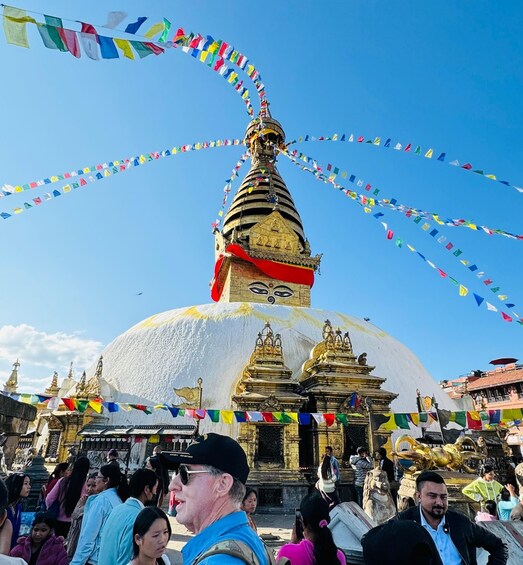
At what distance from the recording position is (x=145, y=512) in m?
2.37

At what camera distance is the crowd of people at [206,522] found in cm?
150

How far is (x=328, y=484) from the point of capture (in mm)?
5812

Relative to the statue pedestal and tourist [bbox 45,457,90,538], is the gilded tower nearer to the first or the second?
the statue pedestal

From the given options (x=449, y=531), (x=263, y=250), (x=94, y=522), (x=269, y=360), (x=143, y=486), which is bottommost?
(x=94, y=522)

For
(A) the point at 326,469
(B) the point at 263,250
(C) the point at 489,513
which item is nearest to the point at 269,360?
(A) the point at 326,469

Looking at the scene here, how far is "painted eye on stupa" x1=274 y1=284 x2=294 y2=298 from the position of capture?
24188 mm

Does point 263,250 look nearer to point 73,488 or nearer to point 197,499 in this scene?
point 73,488

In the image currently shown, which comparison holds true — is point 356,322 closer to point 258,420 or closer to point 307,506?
point 258,420

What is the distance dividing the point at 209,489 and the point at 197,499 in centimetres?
6

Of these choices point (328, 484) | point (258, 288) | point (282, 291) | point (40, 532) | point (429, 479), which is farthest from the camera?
point (282, 291)

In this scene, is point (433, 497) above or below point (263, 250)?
below

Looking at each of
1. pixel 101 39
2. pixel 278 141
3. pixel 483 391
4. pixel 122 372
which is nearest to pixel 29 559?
pixel 101 39

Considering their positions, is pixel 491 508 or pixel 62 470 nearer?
pixel 491 508

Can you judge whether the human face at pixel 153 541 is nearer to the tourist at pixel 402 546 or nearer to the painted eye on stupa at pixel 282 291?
the tourist at pixel 402 546
